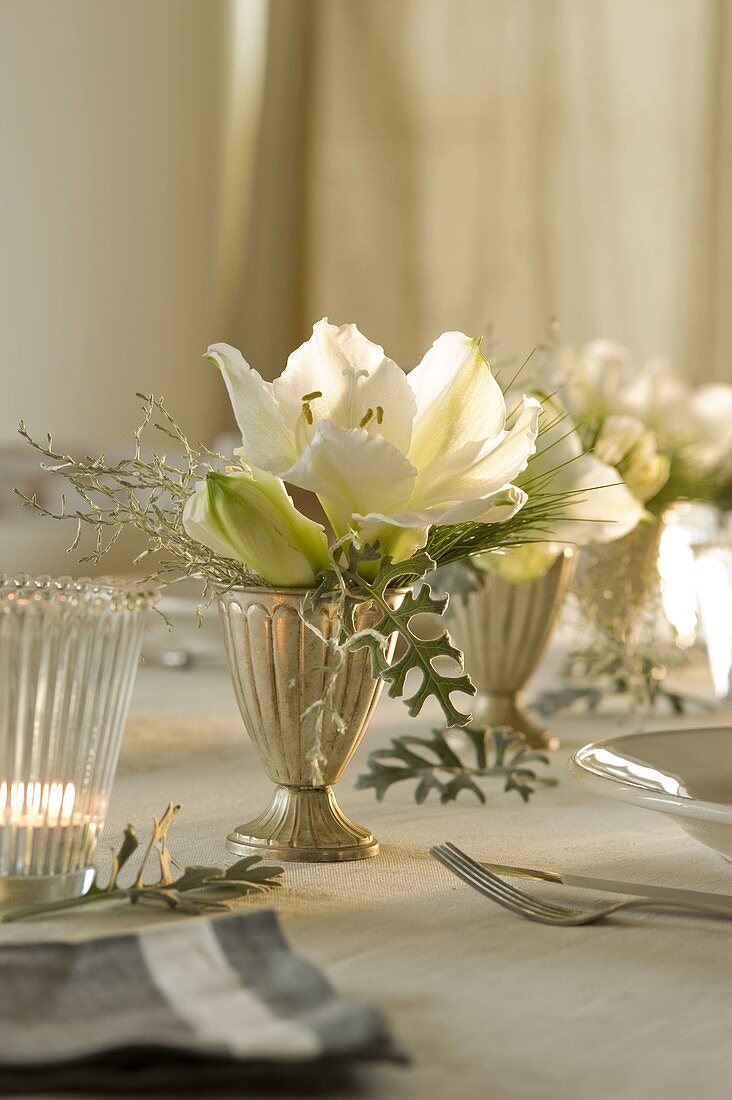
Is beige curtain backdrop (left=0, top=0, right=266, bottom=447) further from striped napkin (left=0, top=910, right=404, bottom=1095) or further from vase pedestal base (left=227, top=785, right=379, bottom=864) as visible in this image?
striped napkin (left=0, top=910, right=404, bottom=1095)

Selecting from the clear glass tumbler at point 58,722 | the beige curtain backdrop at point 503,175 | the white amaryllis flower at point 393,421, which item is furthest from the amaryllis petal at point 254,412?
the beige curtain backdrop at point 503,175

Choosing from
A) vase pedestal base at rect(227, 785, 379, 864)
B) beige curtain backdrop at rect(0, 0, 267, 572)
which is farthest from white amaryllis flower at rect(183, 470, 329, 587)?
beige curtain backdrop at rect(0, 0, 267, 572)

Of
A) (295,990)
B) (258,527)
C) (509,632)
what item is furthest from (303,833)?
(509,632)

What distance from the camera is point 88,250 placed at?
151 inches

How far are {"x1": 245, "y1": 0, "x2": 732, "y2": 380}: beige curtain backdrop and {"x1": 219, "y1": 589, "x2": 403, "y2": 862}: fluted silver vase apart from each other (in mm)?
3290

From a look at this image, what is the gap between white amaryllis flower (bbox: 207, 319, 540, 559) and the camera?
2.31 feet

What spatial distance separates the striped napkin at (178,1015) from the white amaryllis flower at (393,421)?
0.77 feet

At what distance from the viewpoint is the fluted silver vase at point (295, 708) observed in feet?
2.45

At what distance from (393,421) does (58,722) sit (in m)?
0.23

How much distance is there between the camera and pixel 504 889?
0.67 metres

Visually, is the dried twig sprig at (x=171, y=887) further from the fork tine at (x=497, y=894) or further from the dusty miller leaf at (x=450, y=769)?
the dusty miller leaf at (x=450, y=769)

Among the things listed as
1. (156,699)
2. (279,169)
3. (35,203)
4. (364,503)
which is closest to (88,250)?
(35,203)

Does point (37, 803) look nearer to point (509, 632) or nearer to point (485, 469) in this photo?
point (485, 469)

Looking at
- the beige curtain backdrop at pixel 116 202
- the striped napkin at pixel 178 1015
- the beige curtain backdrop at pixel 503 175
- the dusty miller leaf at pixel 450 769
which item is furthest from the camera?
the beige curtain backdrop at pixel 503 175
